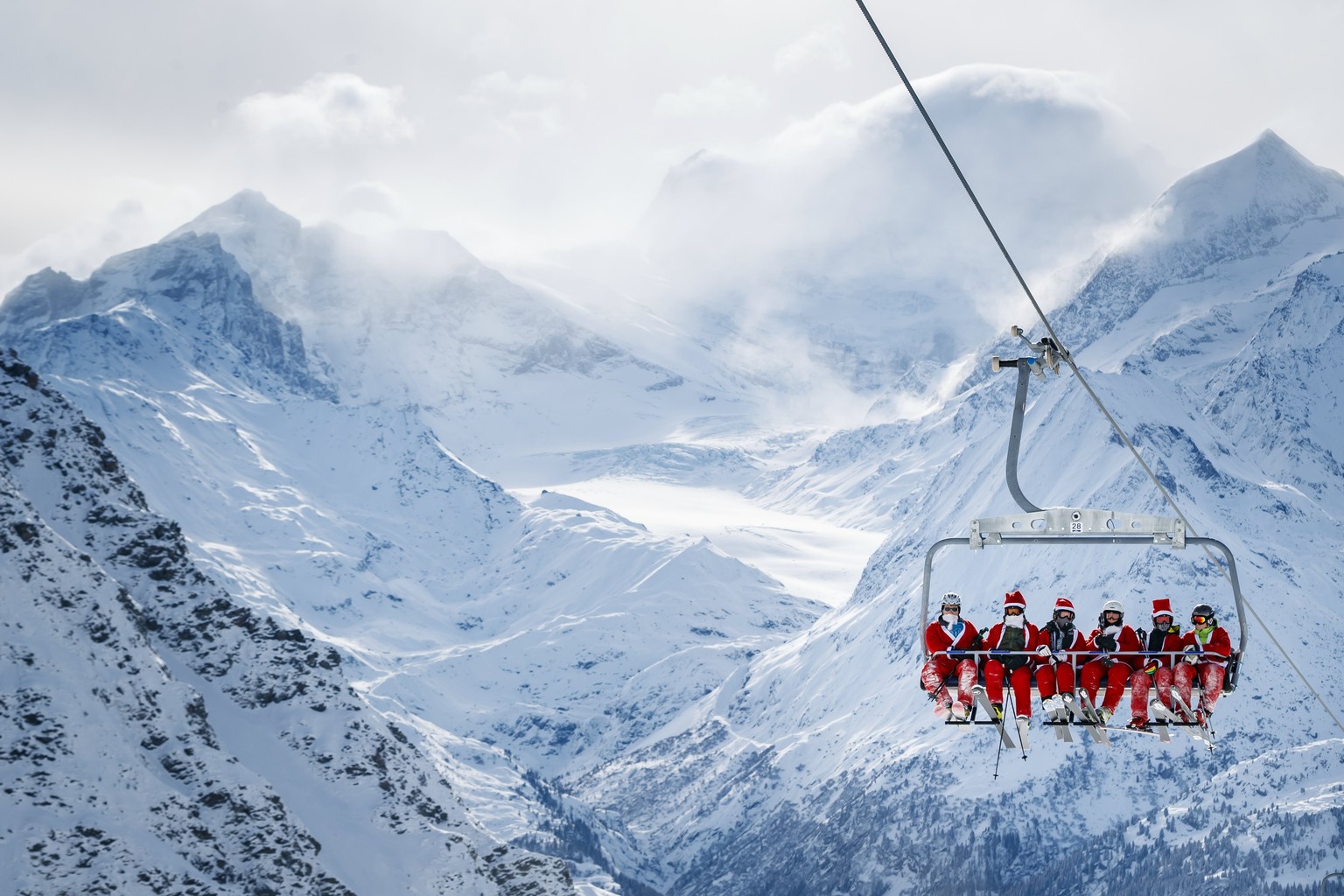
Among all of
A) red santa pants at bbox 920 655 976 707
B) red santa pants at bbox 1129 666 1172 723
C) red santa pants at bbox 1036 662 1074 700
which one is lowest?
red santa pants at bbox 1129 666 1172 723

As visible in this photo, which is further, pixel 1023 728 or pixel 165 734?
pixel 165 734

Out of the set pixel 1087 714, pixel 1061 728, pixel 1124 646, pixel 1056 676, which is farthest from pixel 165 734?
pixel 1124 646

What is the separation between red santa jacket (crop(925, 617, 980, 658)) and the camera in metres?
32.7

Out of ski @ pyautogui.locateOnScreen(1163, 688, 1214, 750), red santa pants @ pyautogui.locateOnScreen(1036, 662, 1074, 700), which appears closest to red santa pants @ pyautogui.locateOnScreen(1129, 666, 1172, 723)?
ski @ pyautogui.locateOnScreen(1163, 688, 1214, 750)

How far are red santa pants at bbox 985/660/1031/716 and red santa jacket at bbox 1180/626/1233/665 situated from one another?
3.46m

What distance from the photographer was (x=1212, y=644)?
3300cm

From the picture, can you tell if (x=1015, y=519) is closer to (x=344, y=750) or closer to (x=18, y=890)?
(x=18, y=890)

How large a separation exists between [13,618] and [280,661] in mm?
33594

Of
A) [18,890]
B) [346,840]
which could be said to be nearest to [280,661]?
[346,840]

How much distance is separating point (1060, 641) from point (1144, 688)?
194 centimetres

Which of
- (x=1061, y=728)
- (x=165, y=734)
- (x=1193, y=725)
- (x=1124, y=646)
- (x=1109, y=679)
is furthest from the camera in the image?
(x=165, y=734)

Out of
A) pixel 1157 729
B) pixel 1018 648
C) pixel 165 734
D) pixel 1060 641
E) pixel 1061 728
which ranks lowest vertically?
pixel 165 734

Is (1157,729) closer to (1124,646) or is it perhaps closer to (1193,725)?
(1193,725)

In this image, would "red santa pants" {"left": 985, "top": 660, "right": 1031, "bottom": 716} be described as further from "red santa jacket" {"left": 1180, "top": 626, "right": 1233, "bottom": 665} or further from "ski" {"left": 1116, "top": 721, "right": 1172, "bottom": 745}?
"red santa jacket" {"left": 1180, "top": 626, "right": 1233, "bottom": 665}
